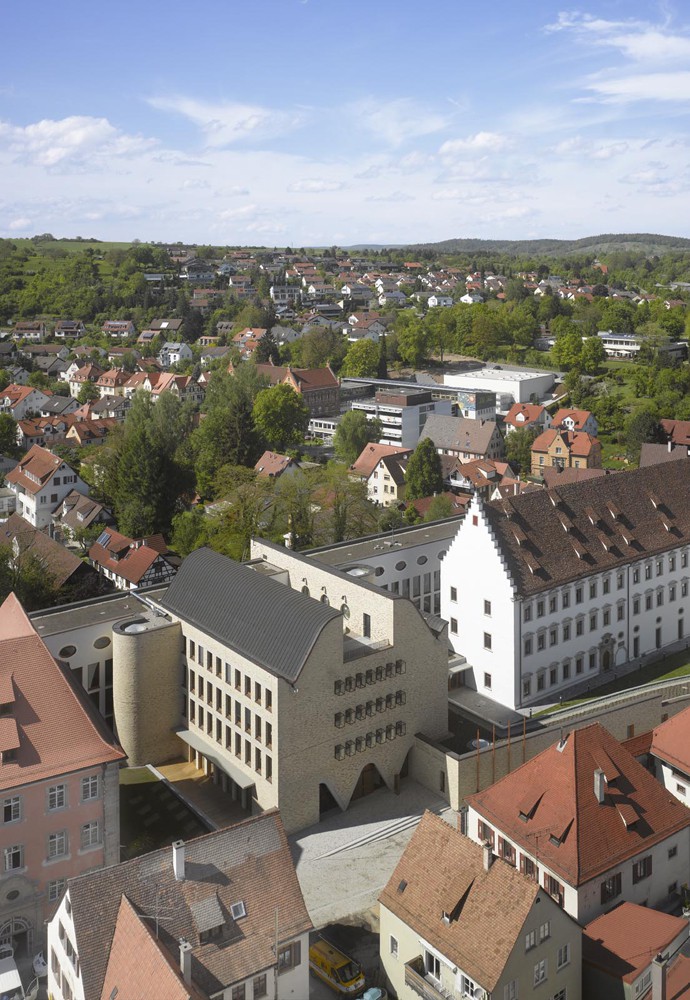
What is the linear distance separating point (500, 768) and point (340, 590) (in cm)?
1035

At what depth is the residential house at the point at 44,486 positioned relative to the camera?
3605 inches

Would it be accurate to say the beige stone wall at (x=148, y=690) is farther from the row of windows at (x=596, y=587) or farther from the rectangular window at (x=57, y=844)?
the row of windows at (x=596, y=587)

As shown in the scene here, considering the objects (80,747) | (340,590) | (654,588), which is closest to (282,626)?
(340,590)

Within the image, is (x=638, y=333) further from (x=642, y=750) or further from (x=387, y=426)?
(x=642, y=750)

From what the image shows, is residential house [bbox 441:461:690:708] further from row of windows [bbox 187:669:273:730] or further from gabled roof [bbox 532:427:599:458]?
gabled roof [bbox 532:427:599:458]

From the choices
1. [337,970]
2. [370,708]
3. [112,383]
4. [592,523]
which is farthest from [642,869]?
[112,383]

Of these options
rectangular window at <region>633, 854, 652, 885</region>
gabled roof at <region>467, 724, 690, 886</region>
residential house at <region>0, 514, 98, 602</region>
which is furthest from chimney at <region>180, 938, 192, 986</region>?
residential house at <region>0, 514, 98, 602</region>

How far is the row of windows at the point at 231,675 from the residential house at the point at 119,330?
145 metres

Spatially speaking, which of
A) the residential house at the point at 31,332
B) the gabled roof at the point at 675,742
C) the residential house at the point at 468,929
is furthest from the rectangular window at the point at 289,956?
the residential house at the point at 31,332

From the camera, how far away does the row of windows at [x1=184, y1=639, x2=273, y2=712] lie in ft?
123

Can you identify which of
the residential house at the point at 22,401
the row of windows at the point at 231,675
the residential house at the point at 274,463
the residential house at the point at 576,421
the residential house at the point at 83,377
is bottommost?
the row of windows at the point at 231,675

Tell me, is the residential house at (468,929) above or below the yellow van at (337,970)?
above

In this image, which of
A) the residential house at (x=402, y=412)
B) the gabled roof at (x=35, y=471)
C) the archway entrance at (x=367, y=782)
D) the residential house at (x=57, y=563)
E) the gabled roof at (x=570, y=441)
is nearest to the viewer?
the archway entrance at (x=367, y=782)

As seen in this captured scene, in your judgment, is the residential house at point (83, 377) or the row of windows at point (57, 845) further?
the residential house at point (83, 377)
